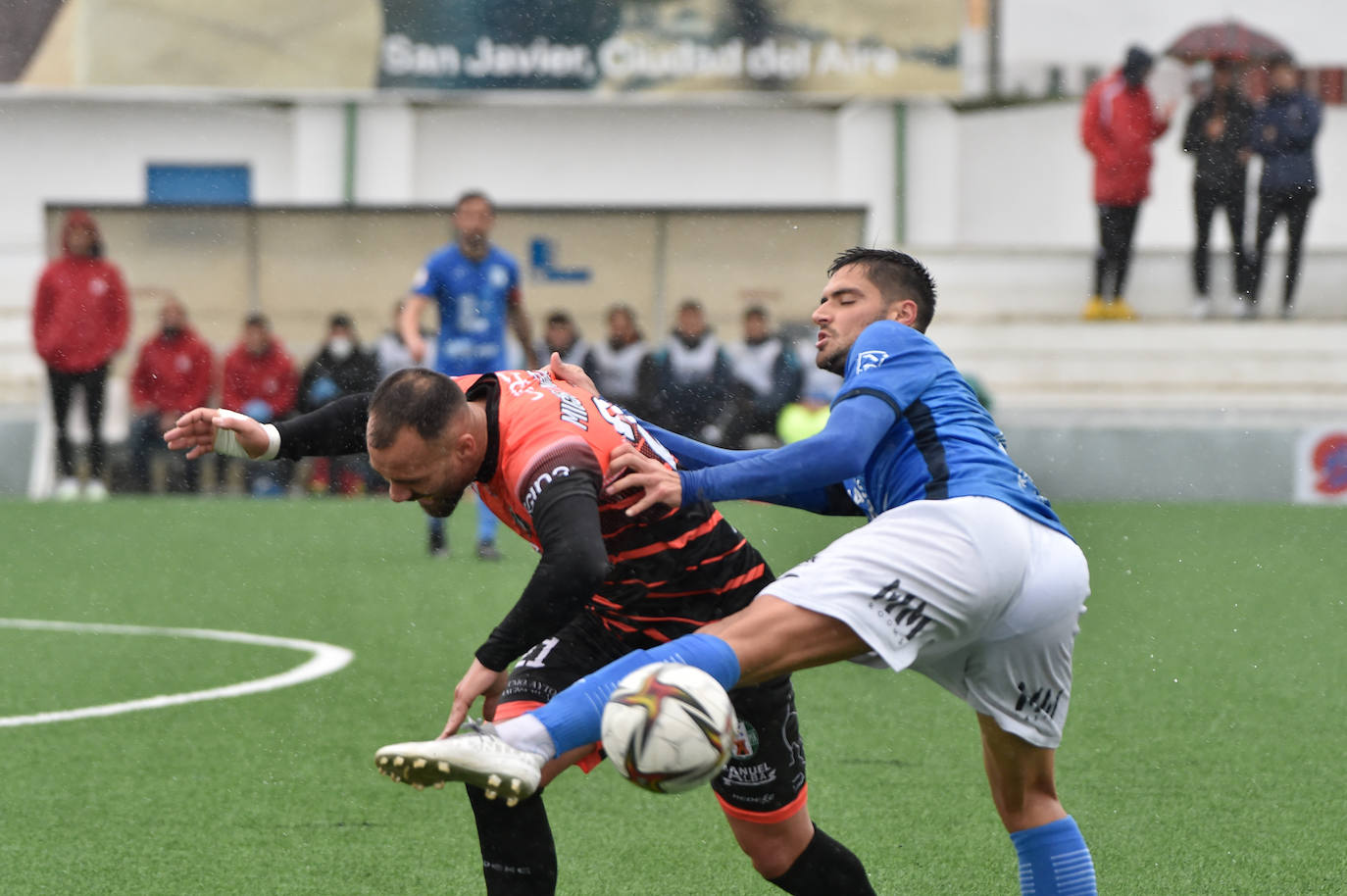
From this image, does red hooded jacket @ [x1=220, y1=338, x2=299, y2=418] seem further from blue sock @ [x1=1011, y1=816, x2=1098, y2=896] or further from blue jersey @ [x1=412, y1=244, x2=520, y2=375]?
blue sock @ [x1=1011, y1=816, x2=1098, y2=896]

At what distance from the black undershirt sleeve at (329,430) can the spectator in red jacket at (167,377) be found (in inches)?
495

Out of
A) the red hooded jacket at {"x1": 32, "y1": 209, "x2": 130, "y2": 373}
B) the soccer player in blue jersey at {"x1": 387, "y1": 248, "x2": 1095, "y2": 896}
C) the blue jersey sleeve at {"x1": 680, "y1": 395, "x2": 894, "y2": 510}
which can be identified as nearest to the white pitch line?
the soccer player in blue jersey at {"x1": 387, "y1": 248, "x2": 1095, "y2": 896}

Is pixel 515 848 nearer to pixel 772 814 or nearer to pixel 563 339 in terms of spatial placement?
pixel 772 814

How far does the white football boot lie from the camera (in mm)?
3275

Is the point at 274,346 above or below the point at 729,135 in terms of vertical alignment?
below

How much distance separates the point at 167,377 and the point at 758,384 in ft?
18.0

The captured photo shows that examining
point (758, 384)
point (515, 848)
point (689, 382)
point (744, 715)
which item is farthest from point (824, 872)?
point (758, 384)

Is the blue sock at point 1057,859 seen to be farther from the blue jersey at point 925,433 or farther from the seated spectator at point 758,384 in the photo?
the seated spectator at point 758,384

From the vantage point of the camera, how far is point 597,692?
3467mm

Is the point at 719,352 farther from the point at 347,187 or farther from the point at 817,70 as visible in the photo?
the point at 347,187

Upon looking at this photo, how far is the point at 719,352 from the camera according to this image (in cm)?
1642

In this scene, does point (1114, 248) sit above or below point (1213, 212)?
below

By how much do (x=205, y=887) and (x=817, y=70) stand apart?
1774 cm

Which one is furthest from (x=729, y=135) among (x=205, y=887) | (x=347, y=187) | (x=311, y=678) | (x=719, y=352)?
(x=205, y=887)
